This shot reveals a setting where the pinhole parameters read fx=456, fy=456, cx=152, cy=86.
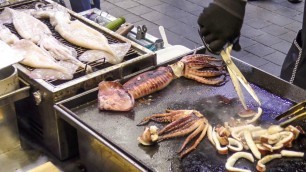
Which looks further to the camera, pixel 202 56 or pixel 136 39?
pixel 136 39

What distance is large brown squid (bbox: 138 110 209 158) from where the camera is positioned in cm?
221

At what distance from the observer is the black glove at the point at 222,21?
257 cm

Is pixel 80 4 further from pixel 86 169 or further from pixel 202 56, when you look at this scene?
pixel 86 169

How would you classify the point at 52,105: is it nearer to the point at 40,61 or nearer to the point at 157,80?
the point at 40,61

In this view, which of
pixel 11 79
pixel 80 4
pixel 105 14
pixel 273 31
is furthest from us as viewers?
pixel 273 31

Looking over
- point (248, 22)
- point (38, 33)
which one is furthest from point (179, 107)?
Result: point (248, 22)

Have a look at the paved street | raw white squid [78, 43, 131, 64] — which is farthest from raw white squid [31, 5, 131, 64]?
the paved street

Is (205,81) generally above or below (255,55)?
above

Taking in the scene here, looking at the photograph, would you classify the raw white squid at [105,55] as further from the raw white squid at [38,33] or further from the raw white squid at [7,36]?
the raw white squid at [7,36]

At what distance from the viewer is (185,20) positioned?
24.0 feet

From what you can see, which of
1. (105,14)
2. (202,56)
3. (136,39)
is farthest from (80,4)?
(202,56)

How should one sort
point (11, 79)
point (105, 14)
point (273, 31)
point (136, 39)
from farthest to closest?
1. point (273, 31)
2. point (105, 14)
3. point (136, 39)
4. point (11, 79)

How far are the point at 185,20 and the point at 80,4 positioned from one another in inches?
87.7

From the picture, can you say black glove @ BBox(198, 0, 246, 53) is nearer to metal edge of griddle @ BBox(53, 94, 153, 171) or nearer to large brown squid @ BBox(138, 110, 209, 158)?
large brown squid @ BBox(138, 110, 209, 158)
